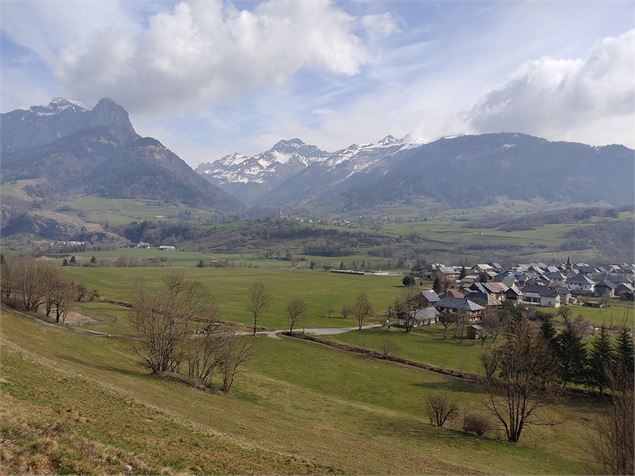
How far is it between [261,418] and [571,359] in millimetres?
43316

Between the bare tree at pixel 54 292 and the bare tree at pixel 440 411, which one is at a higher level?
the bare tree at pixel 54 292

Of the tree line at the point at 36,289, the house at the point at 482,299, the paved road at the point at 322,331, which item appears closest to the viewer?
the tree line at the point at 36,289

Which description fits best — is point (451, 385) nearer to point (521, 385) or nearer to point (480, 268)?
point (521, 385)

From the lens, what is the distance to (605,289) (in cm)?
14512

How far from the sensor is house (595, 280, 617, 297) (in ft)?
473

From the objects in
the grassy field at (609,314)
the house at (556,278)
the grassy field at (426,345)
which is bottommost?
the grassy field at (426,345)

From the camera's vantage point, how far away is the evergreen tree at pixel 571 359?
56.0 meters

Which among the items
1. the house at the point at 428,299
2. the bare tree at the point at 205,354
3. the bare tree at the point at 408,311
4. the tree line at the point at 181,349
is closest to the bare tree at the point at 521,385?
the tree line at the point at 181,349

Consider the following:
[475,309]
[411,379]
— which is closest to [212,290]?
[475,309]

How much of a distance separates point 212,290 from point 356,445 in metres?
107

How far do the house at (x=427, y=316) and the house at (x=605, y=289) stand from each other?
254 ft

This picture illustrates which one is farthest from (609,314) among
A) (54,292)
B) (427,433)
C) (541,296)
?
(54,292)

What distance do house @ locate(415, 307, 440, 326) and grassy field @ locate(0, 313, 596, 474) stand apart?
36794mm

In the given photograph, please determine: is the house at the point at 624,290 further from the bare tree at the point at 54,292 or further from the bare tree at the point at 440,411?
the bare tree at the point at 54,292
